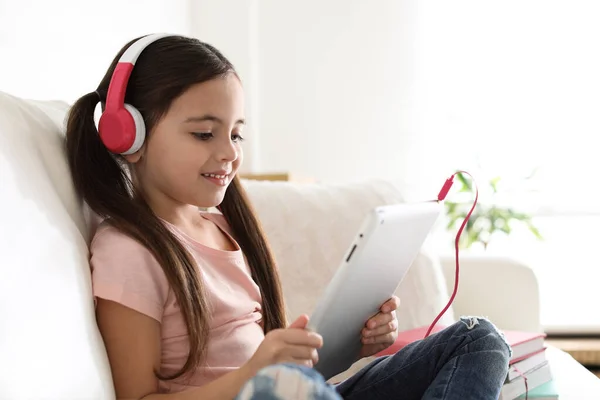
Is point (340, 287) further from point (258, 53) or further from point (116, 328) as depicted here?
point (258, 53)

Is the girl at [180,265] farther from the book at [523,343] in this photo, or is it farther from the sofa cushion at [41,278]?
the book at [523,343]

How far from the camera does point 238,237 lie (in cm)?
133

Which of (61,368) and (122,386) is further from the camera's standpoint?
(122,386)

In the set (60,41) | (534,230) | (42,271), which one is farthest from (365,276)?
(534,230)

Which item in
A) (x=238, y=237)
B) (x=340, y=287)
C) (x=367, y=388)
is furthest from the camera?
(x=238, y=237)

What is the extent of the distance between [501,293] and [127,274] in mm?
1137

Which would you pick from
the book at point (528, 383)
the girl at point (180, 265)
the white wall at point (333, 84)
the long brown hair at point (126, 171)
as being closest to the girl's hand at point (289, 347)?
the girl at point (180, 265)

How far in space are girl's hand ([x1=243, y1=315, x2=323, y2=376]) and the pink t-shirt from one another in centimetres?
18

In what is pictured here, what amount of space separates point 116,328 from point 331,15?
284 centimetres

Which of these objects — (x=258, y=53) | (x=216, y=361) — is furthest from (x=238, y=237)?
(x=258, y=53)

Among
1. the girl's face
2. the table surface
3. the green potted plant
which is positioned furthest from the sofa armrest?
the green potted plant

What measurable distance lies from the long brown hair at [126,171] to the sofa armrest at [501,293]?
3.20ft

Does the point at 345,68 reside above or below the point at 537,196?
above

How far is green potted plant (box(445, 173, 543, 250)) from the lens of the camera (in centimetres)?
333
